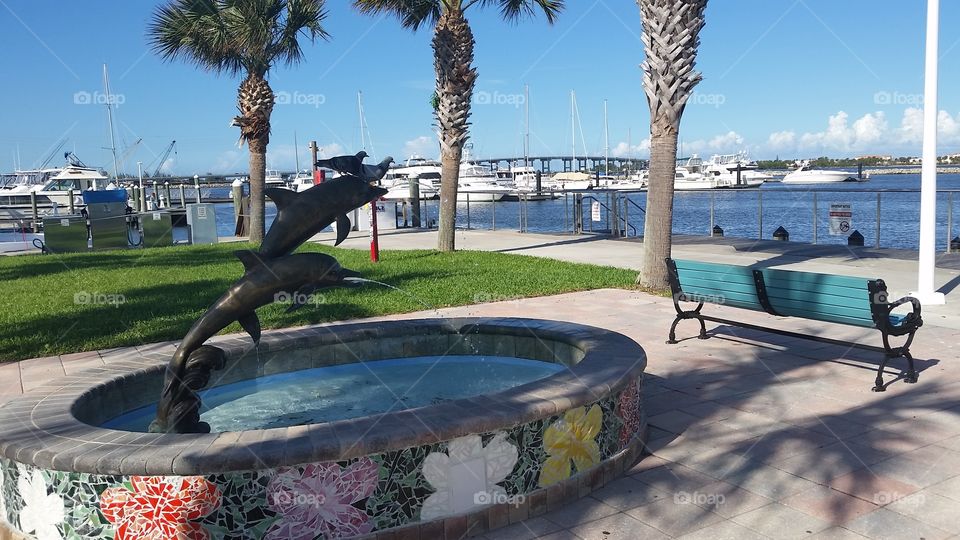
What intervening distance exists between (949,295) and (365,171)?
952 cm

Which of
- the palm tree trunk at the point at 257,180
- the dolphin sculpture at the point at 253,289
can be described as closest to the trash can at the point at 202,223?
the palm tree trunk at the point at 257,180

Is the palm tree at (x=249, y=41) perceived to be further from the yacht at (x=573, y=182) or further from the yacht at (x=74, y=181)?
the yacht at (x=573, y=182)

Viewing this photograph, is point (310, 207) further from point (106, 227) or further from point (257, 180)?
point (106, 227)

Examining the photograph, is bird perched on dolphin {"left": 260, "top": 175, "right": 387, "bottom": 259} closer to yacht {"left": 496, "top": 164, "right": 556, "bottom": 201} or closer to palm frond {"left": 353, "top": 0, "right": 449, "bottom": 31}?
palm frond {"left": 353, "top": 0, "right": 449, "bottom": 31}

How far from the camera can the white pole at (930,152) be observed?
9.73m

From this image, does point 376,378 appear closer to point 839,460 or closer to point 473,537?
point 473,537

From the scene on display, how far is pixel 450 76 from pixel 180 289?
7.78 meters

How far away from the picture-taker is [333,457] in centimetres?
388

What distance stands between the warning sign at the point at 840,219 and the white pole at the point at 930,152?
653cm

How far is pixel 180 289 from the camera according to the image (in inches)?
500

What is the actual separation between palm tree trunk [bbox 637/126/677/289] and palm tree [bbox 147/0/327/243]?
11907 mm

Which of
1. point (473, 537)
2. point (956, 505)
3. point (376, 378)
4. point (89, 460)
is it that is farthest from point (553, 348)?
point (89, 460)

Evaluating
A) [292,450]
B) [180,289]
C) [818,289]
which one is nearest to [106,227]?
[180,289]

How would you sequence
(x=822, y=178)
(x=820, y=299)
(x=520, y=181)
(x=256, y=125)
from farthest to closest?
1. (x=822, y=178)
2. (x=520, y=181)
3. (x=256, y=125)
4. (x=820, y=299)
